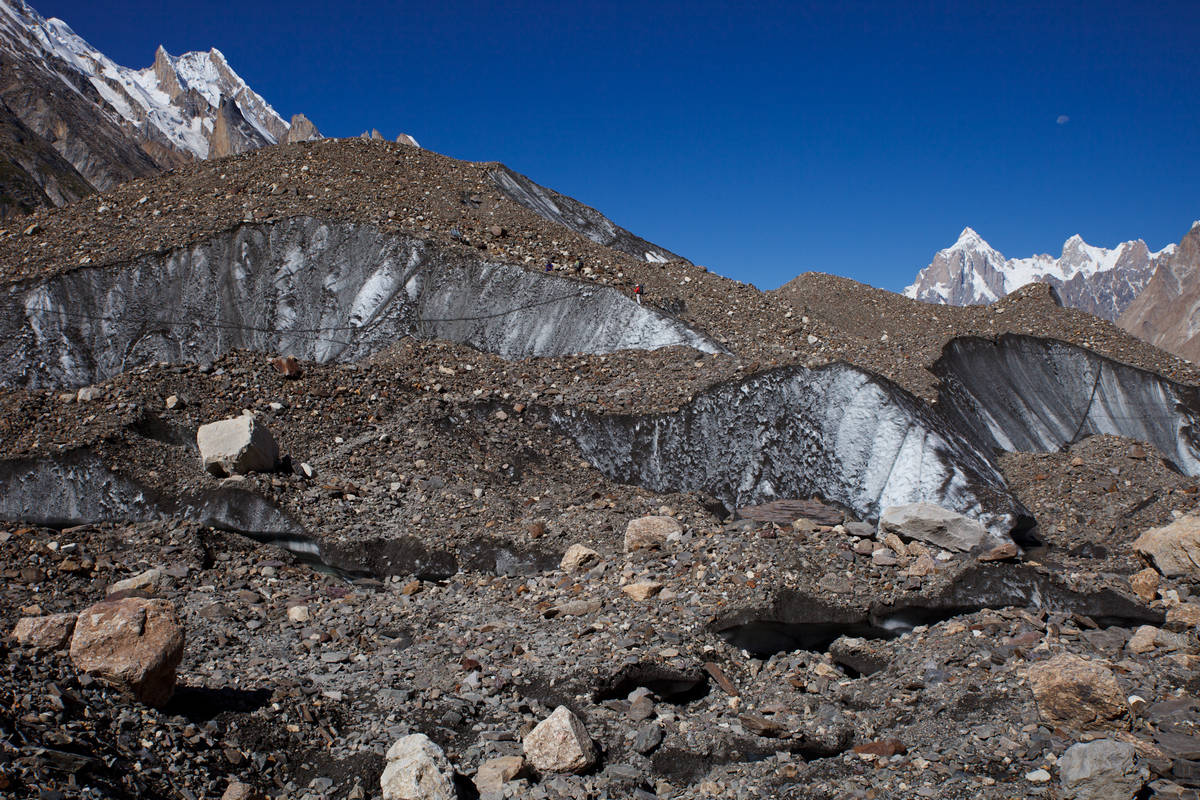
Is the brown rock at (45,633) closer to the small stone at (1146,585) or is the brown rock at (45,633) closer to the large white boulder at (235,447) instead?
the large white boulder at (235,447)

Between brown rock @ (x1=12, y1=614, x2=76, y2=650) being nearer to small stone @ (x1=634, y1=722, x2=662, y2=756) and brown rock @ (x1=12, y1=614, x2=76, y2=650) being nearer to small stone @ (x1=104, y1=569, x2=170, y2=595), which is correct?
small stone @ (x1=104, y1=569, x2=170, y2=595)

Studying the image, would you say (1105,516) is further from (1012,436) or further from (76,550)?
(76,550)

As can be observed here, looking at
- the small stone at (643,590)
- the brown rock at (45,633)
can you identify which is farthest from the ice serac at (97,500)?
the small stone at (643,590)

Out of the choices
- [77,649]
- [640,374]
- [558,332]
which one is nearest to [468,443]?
[640,374]

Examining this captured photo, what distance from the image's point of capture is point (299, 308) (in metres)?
14.2

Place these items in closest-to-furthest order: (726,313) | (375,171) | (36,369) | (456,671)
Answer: (456,671), (36,369), (726,313), (375,171)

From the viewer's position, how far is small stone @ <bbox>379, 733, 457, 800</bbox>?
4.06m

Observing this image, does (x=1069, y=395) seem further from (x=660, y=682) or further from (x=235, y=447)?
(x=235, y=447)

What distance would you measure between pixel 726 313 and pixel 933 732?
9.86 metres

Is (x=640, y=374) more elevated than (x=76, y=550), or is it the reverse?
(x=640, y=374)

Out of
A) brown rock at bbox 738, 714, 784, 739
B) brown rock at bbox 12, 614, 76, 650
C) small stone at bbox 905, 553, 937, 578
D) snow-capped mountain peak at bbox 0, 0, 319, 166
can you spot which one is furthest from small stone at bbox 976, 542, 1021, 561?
snow-capped mountain peak at bbox 0, 0, 319, 166

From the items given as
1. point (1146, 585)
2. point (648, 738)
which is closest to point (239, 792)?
point (648, 738)

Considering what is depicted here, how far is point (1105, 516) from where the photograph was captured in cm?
1019

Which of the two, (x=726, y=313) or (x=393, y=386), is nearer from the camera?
(x=393, y=386)
